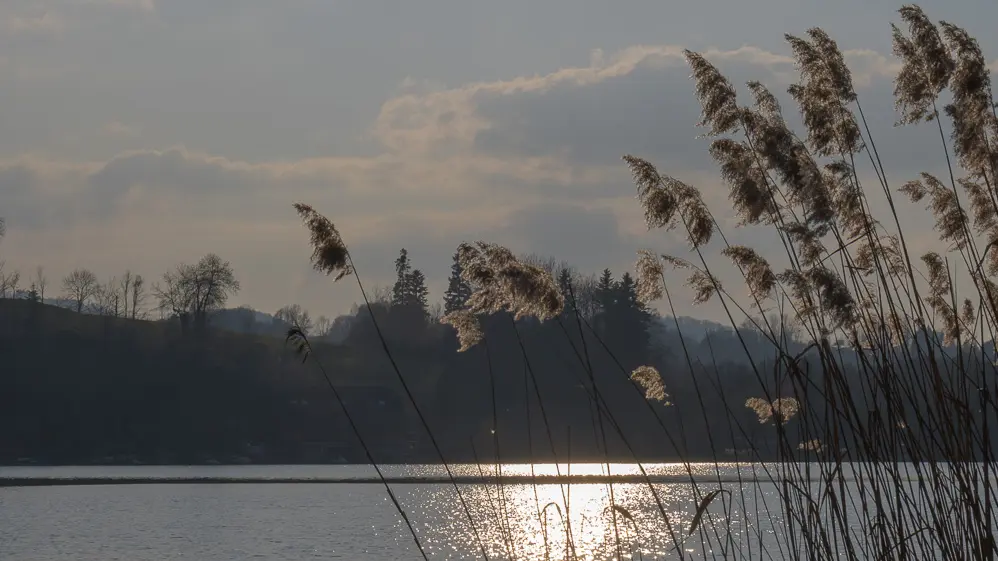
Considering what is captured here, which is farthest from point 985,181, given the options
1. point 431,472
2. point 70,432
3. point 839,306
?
point 70,432

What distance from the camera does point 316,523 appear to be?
124 ft

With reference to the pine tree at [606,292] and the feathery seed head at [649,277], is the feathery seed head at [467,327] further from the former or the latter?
the pine tree at [606,292]

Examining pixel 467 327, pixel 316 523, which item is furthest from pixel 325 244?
pixel 316 523

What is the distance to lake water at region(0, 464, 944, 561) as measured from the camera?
89.4 ft

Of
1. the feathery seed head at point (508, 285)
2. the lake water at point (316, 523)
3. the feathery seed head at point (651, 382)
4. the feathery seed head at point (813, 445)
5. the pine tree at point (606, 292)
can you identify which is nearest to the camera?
the feathery seed head at point (508, 285)

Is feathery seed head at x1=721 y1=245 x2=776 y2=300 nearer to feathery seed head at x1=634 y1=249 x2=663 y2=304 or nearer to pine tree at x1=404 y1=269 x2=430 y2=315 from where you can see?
feathery seed head at x1=634 y1=249 x2=663 y2=304

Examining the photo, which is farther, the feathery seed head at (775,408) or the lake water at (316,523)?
the lake water at (316,523)

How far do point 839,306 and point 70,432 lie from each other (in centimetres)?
10077

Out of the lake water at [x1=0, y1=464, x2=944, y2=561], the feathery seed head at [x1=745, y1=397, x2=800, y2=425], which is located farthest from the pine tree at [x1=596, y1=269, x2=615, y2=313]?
the feathery seed head at [x1=745, y1=397, x2=800, y2=425]

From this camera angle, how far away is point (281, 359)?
109 m

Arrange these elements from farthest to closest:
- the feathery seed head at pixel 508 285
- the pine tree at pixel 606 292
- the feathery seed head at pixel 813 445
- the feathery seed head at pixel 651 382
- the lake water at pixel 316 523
→ the pine tree at pixel 606 292 → the lake water at pixel 316 523 → the feathery seed head at pixel 651 382 → the feathery seed head at pixel 813 445 → the feathery seed head at pixel 508 285

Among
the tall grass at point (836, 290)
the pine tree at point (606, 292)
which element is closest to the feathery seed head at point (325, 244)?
the tall grass at point (836, 290)

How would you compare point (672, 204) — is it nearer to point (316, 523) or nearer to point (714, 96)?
point (714, 96)

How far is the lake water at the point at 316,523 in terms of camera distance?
27250 mm
